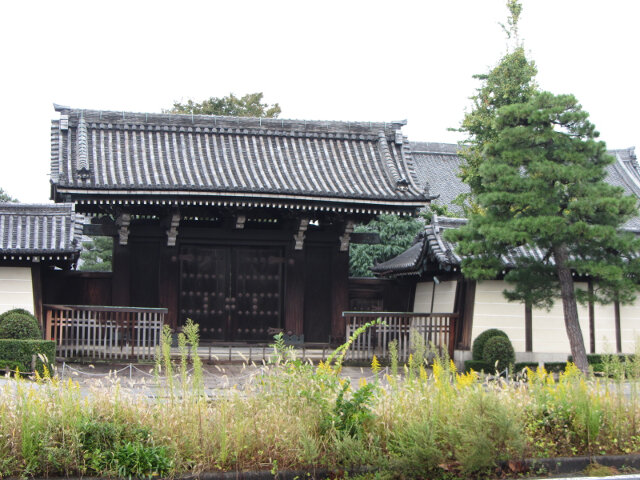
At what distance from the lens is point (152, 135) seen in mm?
21141

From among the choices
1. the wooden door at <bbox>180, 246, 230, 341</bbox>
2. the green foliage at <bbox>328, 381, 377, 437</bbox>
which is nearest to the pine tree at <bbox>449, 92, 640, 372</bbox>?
the wooden door at <bbox>180, 246, 230, 341</bbox>

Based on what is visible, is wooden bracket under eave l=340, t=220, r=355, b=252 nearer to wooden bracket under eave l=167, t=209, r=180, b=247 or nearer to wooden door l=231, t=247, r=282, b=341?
wooden door l=231, t=247, r=282, b=341

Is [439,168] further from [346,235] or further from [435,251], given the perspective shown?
[435,251]

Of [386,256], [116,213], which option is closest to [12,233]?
[116,213]

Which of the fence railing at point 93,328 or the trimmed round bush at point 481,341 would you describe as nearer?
the fence railing at point 93,328

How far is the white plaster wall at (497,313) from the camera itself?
18312mm

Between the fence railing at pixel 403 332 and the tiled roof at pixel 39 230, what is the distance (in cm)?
687

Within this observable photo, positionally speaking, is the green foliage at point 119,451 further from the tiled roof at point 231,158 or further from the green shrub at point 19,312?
the tiled roof at point 231,158

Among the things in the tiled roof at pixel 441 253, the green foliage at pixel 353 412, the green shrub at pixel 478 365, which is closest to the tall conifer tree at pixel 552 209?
the tiled roof at pixel 441 253

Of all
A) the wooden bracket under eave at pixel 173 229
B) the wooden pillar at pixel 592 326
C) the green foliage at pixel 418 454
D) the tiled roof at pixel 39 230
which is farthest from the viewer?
the wooden pillar at pixel 592 326

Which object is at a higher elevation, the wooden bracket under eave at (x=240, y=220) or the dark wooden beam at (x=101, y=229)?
the wooden bracket under eave at (x=240, y=220)

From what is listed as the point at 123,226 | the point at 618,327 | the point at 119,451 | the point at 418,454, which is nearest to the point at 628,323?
the point at 618,327

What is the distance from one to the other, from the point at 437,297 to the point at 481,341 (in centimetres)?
279

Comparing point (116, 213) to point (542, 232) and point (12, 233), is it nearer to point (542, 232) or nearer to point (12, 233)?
point (12, 233)
